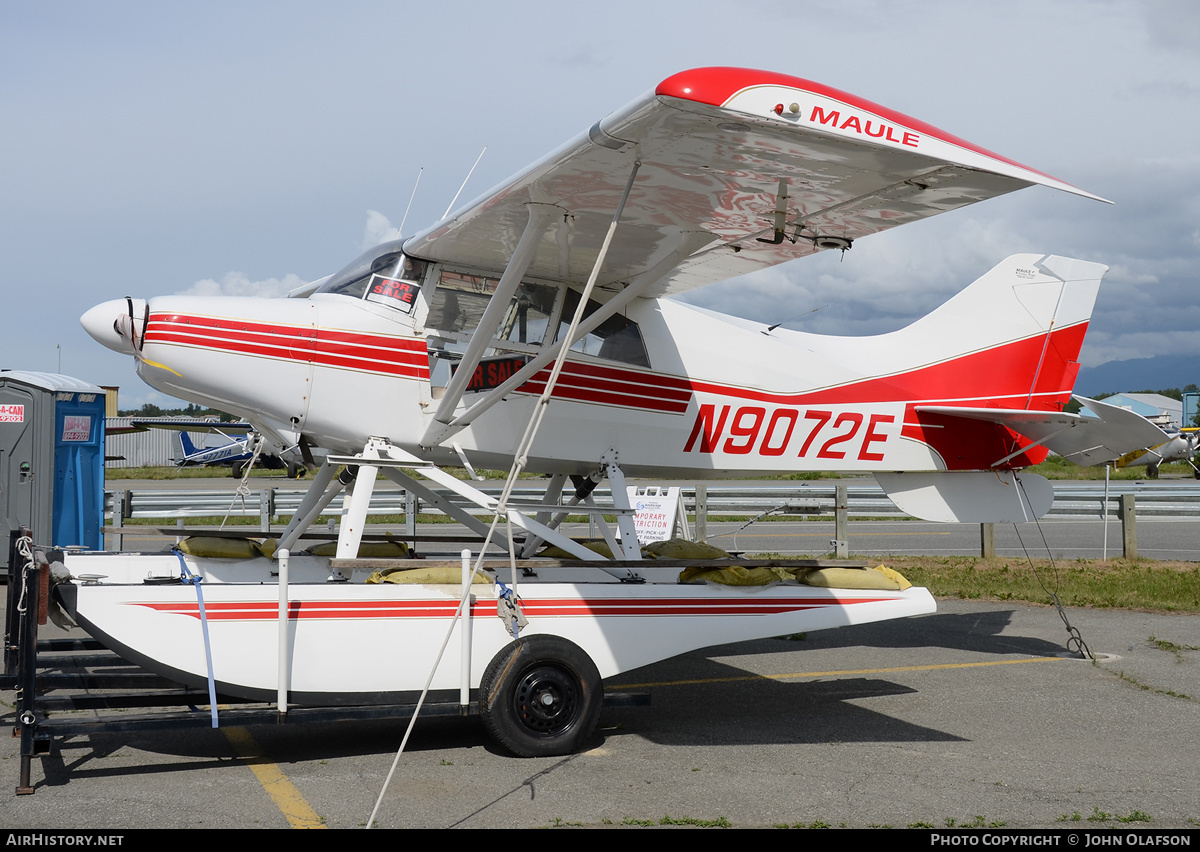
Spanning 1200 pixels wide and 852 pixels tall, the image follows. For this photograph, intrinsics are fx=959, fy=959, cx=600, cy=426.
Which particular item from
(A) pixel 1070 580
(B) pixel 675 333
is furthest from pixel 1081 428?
(A) pixel 1070 580

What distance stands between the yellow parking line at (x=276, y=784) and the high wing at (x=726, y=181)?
332 cm

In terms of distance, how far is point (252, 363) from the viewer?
19.9ft

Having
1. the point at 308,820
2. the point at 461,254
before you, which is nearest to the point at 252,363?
the point at 461,254

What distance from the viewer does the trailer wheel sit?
17.1 ft

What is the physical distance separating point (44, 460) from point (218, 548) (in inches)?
253

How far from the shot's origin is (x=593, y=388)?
696cm

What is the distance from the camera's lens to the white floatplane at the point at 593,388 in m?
4.92

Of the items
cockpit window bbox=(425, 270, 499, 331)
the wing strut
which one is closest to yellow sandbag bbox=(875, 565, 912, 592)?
the wing strut

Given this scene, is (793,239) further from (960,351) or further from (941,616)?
(941,616)

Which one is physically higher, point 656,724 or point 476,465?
point 476,465

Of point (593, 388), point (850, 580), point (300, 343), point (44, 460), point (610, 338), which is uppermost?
point (610, 338)

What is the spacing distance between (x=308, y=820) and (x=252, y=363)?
3.02m

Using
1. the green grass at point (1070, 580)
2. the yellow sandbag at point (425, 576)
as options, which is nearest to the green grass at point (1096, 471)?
the green grass at point (1070, 580)

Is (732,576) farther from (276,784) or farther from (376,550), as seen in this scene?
(276,784)
